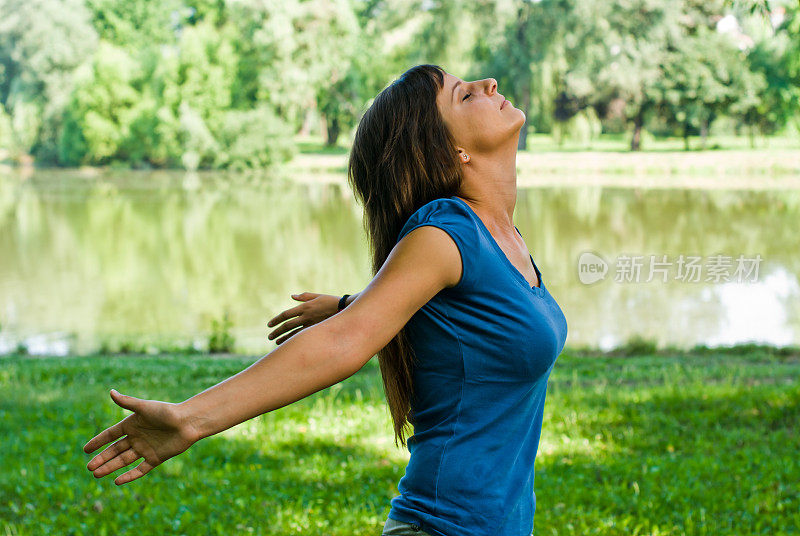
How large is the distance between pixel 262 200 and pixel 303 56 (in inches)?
569

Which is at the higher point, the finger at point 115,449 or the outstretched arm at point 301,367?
the outstretched arm at point 301,367

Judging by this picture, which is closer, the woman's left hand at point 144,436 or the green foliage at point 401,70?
the woman's left hand at point 144,436

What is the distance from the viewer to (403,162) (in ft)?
5.43

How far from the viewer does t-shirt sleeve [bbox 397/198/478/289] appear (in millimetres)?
1452

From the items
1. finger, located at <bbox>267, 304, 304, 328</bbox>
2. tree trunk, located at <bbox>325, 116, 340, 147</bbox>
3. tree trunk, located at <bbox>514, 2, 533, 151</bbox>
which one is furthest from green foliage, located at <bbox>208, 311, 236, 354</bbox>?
tree trunk, located at <bbox>325, 116, 340, 147</bbox>

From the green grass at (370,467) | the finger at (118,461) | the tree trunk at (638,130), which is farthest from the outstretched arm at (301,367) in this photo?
the tree trunk at (638,130)

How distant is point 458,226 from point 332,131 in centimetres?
4975

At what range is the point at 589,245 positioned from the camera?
59.3 feet

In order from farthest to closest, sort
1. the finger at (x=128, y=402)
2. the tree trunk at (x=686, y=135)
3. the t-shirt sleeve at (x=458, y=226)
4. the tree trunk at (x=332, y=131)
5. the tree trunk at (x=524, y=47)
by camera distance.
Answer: the tree trunk at (x=332, y=131)
the tree trunk at (x=686, y=135)
the tree trunk at (x=524, y=47)
the t-shirt sleeve at (x=458, y=226)
the finger at (x=128, y=402)

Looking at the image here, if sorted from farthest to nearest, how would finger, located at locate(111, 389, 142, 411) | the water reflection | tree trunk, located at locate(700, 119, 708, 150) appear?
1. tree trunk, located at locate(700, 119, 708, 150)
2. the water reflection
3. finger, located at locate(111, 389, 142, 411)

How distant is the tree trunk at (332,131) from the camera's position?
49338mm

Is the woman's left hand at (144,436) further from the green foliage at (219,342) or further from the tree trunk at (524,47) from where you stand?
the tree trunk at (524,47)
